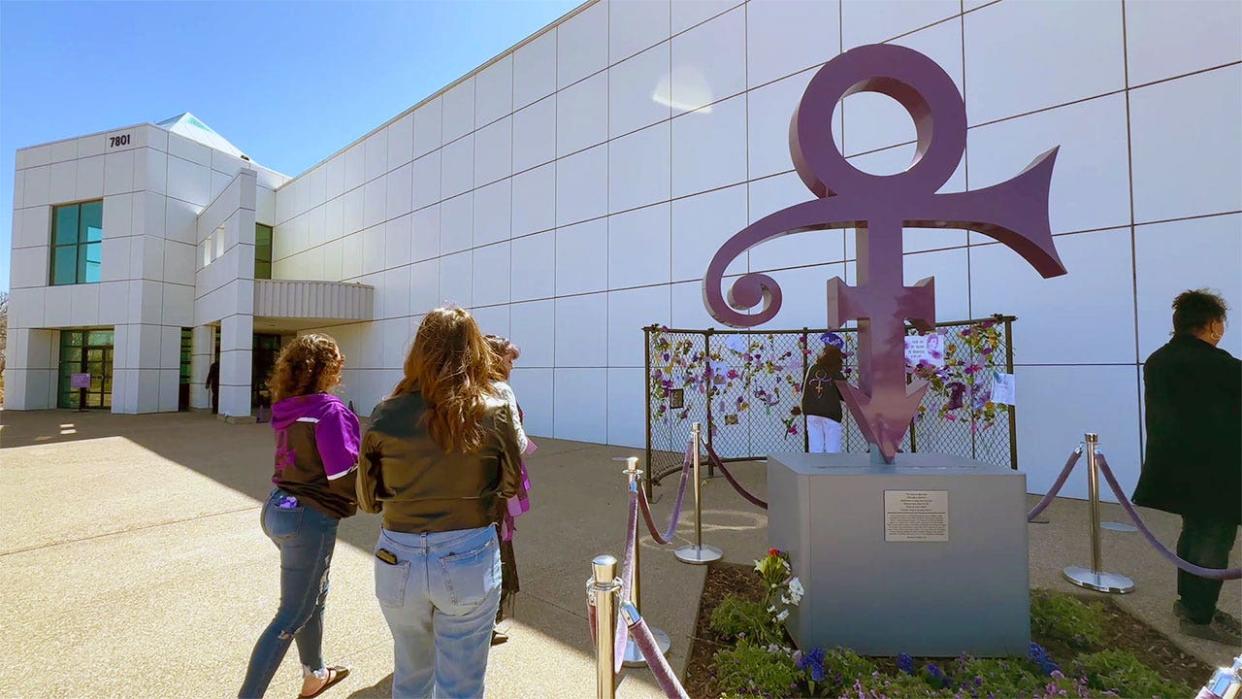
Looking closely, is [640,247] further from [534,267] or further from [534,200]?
[534,200]

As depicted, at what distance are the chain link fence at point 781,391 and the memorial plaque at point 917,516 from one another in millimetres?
3744

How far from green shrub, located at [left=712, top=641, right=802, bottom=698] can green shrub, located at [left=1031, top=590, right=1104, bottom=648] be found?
1724 millimetres

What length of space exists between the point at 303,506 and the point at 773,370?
23.5 feet

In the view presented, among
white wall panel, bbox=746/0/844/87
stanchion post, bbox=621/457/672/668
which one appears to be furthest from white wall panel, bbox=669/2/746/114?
stanchion post, bbox=621/457/672/668

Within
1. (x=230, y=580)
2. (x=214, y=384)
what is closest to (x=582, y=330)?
(x=230, y=580)

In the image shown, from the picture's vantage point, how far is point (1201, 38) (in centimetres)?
607

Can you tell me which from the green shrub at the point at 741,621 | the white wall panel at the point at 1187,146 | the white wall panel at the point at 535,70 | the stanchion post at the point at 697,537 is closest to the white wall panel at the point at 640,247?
the white wall panel at the point at 535,70

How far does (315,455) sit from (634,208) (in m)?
9.12

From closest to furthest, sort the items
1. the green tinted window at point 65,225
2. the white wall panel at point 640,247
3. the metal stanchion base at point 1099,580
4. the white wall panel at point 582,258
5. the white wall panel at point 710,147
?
1. the metal stanchion base at point 1099,580
2. the white wall panel at point 710,147
3. the white wall panel at point 640,247
4. the white wall panel at point 582,258
5. the green tinted window at point 65,225

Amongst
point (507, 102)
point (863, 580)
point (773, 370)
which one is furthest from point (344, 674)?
point (507, 102)

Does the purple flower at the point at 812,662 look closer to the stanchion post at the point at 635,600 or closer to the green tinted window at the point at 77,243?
the stanchion post at the point at 635,600

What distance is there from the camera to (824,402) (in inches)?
274

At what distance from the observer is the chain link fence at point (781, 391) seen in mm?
6770

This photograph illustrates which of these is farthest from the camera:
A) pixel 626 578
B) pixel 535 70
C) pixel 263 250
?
pixel 263 250
